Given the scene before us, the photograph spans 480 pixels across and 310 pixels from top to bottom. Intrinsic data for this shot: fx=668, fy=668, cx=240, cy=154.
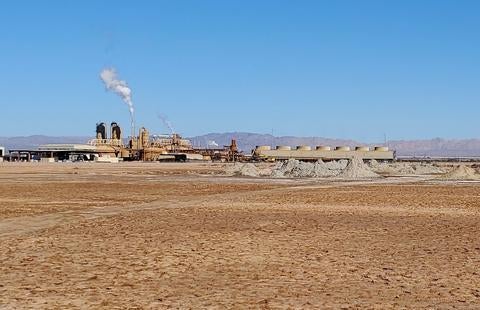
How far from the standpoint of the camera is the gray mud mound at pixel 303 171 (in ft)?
211

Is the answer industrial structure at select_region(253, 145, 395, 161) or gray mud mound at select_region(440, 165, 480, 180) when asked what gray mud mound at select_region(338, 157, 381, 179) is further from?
industrial structure at select_region(253, 145, 395, 161)

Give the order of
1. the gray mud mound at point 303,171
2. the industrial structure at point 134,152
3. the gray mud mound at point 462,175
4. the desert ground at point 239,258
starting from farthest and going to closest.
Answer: the industrial structure at point 134,152, the gray mud mound at point 303,171, the gray mud mound at point 462,175, the desert ground at point 239,258

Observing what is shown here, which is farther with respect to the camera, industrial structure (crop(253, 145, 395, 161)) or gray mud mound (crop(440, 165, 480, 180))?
industrial structure (crop(253, 145, 395, 161))

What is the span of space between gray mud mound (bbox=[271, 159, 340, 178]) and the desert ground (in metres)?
38.9

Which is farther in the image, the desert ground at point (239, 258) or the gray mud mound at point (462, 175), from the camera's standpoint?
the gray mud mound at point (462, 175)

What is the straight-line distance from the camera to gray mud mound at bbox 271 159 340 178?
64188mm

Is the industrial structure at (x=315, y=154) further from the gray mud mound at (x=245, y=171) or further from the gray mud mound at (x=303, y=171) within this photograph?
the gray mud mound at (x=303, y=171)

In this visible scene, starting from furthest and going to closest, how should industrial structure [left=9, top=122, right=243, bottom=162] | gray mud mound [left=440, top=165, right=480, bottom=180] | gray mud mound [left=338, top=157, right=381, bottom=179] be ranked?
industrial structure [left=9, top=122, right=243, bottom=162], gray mud mound [left=338, top=157, right=381, bottom=179], gray mud mound [left=440, top=165, right=480, bottom=180]

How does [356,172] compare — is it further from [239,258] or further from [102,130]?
[102,130]

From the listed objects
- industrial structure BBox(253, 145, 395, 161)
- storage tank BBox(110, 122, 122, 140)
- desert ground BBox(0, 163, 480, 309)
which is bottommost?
industrial structure BBox(253, 145, 395, 161)

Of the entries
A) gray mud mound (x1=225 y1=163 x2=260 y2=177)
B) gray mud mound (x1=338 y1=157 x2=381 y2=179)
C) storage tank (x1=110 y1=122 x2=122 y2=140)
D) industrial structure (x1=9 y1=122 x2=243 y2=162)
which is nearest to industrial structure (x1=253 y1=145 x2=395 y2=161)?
industrial structure (x1=9 y1=122 x2=243 y2=162)

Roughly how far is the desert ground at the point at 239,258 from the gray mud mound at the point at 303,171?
3888 cm

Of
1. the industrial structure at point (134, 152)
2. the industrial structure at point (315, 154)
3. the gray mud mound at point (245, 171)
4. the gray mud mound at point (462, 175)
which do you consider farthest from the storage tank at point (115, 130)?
the gray mud mound at point (462, 175)

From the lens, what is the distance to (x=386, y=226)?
19.6m
